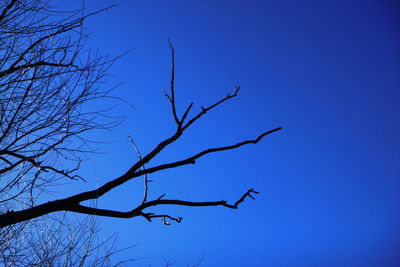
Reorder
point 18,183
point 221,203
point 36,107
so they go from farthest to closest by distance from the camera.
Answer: point 18,183 → point 36,107 → point 221,203

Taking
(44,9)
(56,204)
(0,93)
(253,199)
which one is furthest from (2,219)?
(44,9)

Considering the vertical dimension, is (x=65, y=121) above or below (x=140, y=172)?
above

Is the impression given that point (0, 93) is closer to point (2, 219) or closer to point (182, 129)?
point (2, 219)

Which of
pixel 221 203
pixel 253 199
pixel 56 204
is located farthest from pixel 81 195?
pixel 253 199

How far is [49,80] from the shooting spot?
1981 millimetres

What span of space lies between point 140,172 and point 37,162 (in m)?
0.81

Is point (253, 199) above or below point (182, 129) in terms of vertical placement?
below

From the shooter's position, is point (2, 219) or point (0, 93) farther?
point (0, 93)

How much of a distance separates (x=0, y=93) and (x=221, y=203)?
1.50 m

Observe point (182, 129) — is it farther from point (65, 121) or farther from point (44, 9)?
point (44, 9)

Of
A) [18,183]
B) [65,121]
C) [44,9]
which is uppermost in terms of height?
[44,9]

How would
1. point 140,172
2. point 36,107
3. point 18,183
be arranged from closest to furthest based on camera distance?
point 140,172 < point 36,107 < point 18,183

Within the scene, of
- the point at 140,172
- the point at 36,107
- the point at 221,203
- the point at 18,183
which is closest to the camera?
the point at 221,203

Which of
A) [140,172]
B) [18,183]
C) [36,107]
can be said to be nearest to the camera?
[140,172]
